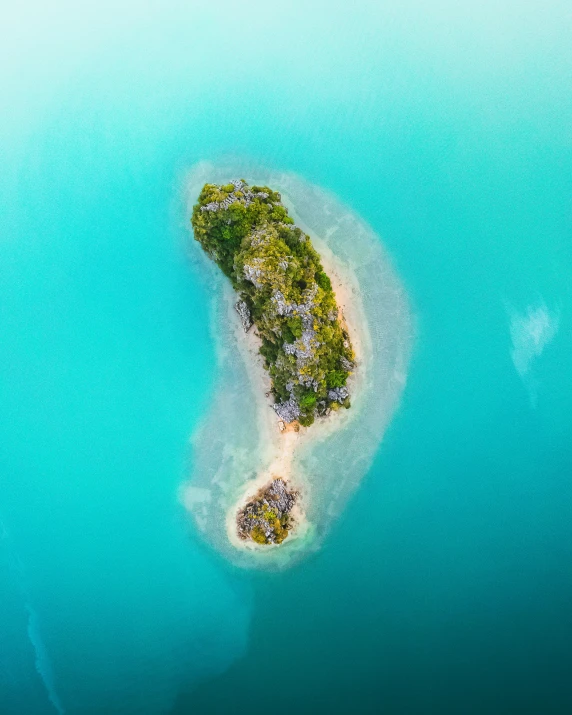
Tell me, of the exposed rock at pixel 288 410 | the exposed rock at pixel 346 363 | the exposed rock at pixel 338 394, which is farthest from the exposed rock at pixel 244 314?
the exposed rock at pixel 338 394

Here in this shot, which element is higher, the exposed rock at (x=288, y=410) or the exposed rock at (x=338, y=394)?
the exposed rock at (x=288, y=410)

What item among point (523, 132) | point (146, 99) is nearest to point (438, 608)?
A: point (523, 132)

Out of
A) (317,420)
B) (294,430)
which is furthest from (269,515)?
(317,420)

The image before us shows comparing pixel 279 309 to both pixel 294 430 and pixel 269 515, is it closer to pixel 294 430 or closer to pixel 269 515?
pixel 294 430

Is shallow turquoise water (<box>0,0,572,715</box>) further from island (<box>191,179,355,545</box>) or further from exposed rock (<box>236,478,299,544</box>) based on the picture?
island (<box>191,179,355,545</box>)

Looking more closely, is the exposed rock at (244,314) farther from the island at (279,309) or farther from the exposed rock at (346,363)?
the exposed rock at (346,363)

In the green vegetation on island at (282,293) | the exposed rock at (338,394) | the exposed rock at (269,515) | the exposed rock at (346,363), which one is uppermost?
the green vegetation on island at (282,293)

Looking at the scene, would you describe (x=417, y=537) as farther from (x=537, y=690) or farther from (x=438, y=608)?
(x=537, y=690)
